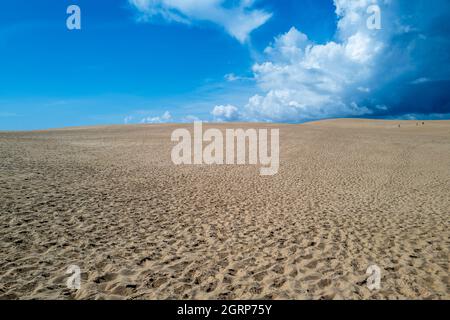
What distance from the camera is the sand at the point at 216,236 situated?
244 inches

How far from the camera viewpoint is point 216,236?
29.8 ft

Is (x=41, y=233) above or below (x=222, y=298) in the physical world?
above

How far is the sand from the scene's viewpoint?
6191mm

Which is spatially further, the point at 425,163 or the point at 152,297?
the point at 425,163

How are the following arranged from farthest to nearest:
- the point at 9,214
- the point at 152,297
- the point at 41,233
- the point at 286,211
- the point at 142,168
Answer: the point at 142,168 < the point at 286,211 < the point at 9,214 < the point at 41,233 < the point at 152,297

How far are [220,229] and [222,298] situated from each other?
391 centimetres

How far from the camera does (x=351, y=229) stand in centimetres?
998

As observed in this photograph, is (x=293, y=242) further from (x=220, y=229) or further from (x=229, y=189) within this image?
(x=229, y=189)
